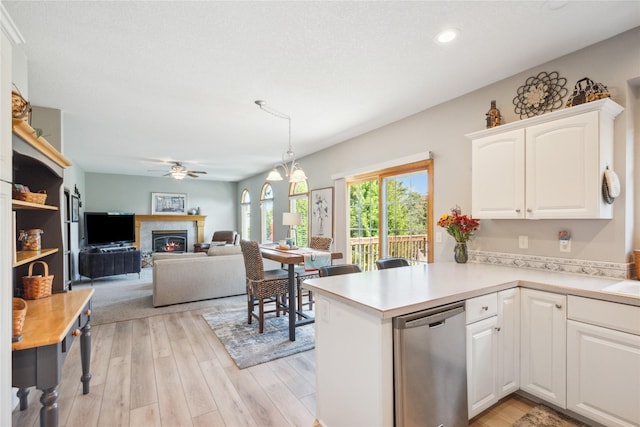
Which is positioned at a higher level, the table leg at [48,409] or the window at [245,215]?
the window at [245,215]

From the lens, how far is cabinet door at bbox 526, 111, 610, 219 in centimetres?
202

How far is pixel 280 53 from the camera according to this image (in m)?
2.30

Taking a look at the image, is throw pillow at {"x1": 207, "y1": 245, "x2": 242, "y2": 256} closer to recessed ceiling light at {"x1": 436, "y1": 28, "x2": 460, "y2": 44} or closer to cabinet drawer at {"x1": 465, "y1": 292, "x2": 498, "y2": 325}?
cabinet drawer at {"x1": 465, "y1": 292, "x2": 498, "y2": 325}

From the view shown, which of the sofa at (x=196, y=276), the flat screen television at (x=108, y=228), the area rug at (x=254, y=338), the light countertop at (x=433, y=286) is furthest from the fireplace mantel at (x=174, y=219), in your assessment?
the light countertop at (x=433, y=286)

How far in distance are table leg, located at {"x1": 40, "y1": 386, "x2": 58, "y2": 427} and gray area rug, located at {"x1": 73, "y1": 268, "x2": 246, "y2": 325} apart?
2494mm

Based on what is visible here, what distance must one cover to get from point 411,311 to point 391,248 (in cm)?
264

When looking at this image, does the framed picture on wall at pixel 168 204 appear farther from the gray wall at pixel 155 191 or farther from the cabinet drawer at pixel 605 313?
the cabinet drawer at pixel 605 313

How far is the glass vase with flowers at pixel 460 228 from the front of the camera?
2.83m

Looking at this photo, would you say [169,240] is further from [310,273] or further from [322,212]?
[310,273]

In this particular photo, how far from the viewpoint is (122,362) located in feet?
9.06

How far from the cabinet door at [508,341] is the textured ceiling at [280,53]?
1.85 metres

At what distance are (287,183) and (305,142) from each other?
182 centimetres

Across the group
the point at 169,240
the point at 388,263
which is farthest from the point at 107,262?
the point at 388,263
